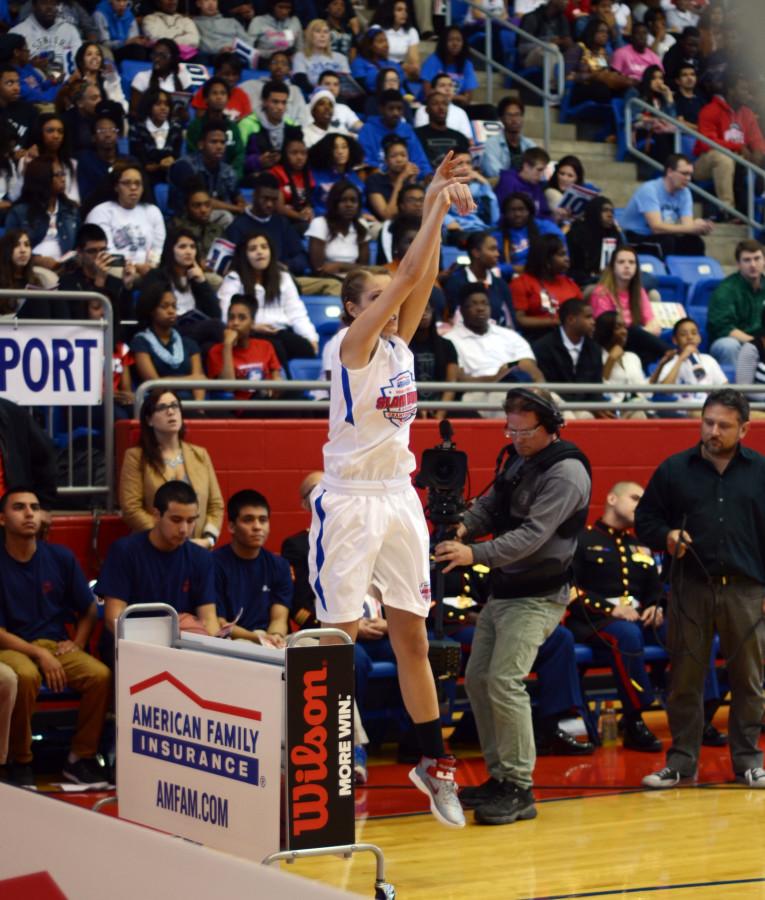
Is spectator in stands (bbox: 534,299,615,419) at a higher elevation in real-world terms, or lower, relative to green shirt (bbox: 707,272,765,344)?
lower

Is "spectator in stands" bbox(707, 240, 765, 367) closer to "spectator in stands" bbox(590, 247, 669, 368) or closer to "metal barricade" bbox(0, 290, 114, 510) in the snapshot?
"spectator in stands" bbox(590, 247, 669, 368)

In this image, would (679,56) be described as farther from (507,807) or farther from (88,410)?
(507,807)

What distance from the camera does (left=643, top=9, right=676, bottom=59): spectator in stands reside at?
16.3 m

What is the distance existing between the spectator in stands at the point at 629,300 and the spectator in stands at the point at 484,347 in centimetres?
121

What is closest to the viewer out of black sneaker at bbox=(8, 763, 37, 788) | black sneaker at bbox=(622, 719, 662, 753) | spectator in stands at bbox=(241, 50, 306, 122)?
black sneaker at bbox=(8, 763, 37, 788)

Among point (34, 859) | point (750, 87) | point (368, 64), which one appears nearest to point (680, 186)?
point (368, 64)

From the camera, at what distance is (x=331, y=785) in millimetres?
4680

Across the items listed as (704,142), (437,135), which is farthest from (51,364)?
(704,142)

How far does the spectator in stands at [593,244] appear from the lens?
12398 mm

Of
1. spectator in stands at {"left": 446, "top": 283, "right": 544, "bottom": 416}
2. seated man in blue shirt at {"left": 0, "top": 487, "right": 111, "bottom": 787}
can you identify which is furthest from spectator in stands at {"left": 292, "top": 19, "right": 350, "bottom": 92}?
seated man in blue shirt at {"left": 0, "top": 487, "right": 111, "bottom": 787}

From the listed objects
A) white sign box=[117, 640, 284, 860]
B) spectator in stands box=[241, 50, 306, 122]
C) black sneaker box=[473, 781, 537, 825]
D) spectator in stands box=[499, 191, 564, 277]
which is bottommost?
black sneaker box=[473, 781, 537, 825]

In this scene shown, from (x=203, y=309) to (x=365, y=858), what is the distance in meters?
4.85

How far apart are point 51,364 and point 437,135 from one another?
6.42m

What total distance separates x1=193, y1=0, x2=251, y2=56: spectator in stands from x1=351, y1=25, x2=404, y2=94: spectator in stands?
1286mm
